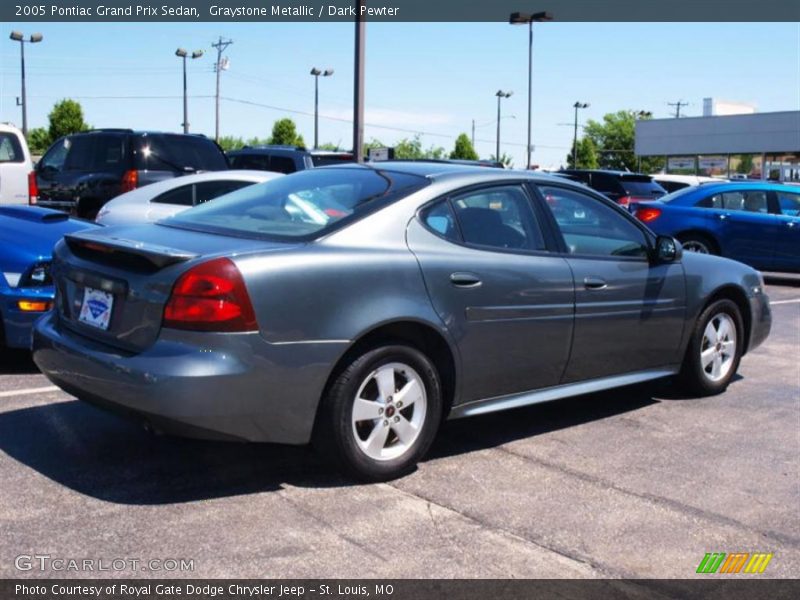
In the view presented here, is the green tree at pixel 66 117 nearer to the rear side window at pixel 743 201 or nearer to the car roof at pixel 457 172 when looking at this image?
the rear side window at pixel 743 201

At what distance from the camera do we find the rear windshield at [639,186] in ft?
62.3

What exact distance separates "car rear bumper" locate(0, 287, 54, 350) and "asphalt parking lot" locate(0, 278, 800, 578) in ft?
1.56

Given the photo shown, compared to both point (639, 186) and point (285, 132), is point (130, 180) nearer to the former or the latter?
point (639, 186)

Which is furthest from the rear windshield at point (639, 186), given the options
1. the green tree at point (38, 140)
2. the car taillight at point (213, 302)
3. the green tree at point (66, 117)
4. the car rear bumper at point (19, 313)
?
the green tree at point (38, 140)

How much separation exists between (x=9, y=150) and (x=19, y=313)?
22.5 ft

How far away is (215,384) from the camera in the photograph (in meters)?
3.97

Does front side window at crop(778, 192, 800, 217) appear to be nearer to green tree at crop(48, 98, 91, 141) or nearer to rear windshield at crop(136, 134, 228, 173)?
rear windshield at crop(136, 134, 228, 173)

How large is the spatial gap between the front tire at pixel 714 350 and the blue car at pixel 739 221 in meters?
7.74

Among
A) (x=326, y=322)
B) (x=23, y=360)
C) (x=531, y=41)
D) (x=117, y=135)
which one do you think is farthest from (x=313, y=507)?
(x=531, y=41)

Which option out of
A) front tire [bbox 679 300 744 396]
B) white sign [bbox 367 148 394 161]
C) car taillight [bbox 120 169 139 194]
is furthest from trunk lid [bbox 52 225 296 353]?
white sign [bbox 367 148 394 161]

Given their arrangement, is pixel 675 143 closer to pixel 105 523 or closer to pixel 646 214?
pixel 646 214

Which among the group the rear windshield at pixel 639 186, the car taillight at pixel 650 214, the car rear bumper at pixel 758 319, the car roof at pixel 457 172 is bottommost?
the car rear bumper at pixel 758 319

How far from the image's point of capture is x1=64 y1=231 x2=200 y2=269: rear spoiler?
4148 mm

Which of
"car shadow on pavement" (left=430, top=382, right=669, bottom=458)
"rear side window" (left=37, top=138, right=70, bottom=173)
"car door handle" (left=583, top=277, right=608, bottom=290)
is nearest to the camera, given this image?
"car shadow on pavement" (left=430, top=382, right=669, bottom=458)
